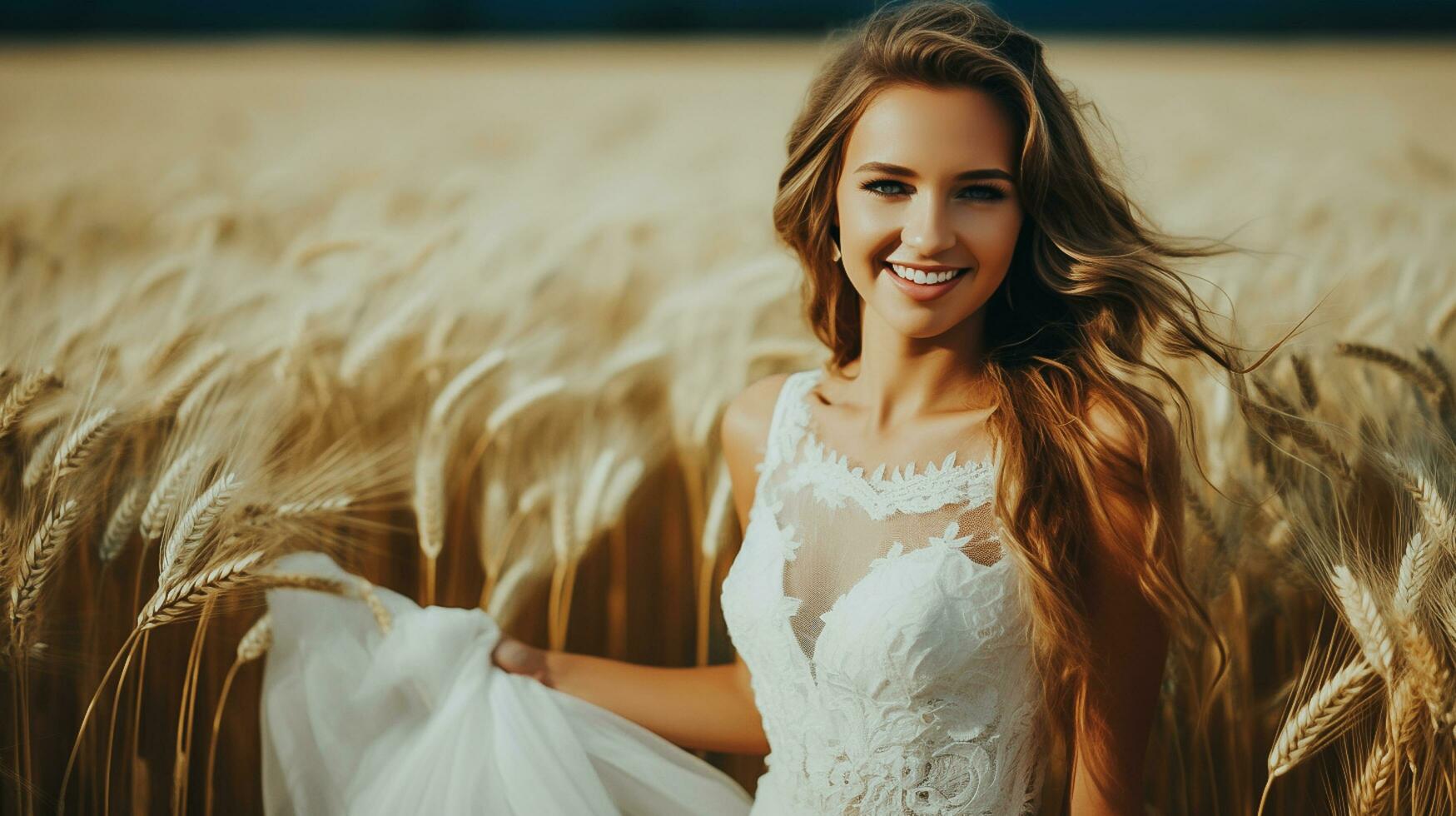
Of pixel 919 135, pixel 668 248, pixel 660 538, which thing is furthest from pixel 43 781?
pixel 668 248

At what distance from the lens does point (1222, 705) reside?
1.62m

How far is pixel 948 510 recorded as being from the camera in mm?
1246

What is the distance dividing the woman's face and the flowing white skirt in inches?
28.4

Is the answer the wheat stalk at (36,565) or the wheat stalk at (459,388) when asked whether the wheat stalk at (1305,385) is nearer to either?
the wheat stalk at (459,388)

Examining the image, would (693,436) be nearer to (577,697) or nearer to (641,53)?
(577,697)

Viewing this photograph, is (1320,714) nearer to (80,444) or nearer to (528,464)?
(528,464)

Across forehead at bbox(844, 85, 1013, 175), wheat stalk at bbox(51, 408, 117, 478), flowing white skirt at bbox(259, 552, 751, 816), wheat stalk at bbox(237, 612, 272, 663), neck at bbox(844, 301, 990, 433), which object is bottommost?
flowing white skirt at bbox(259, 552, 751, 816)

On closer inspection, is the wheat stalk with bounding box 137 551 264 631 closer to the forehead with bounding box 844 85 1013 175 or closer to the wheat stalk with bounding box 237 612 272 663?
the wheat stalk with bounding box 237 612 272 663

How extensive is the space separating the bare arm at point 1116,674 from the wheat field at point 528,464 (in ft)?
0.60

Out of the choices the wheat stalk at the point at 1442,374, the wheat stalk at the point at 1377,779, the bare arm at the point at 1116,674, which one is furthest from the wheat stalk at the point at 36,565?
the wheat stalk at the point at 1442,374

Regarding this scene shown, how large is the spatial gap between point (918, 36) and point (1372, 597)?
0.89 meters

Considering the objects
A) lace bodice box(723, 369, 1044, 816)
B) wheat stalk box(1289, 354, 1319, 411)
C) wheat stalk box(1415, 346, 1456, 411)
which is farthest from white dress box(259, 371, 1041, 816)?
wheat stalk box(1415, 346, 1456, 411)

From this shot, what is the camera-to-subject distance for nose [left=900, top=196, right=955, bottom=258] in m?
1.18

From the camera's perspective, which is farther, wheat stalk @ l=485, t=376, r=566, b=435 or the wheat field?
wheat stalk @ l=485, t=376, r=566, b=435
